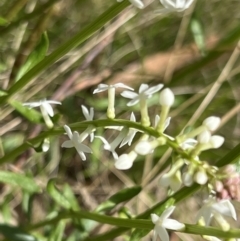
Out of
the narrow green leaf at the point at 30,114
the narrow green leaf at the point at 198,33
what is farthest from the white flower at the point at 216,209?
the narrow green leaf at the point at 198,33

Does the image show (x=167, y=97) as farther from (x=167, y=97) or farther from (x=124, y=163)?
(x=124, y=163)

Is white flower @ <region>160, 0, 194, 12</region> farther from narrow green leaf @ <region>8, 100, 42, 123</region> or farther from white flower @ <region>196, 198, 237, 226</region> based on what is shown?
narrow green leaf @ <region>8, 100, 42, 123</region>

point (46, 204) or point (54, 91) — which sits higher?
point (54, 91)

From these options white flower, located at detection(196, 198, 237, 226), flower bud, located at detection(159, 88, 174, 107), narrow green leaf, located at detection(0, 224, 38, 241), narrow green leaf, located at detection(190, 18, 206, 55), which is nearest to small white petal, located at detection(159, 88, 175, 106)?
flower bud, located at detection(159, 88, 174, 107)

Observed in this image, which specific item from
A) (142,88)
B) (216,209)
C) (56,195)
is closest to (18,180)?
(56,195)

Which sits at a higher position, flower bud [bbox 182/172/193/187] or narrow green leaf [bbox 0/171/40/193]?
flower bud [bbox 182/172/193/187]

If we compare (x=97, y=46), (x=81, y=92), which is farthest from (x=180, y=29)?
(x=81, y=92)

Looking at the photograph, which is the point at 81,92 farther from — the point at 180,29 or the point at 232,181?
the point at 232,181
